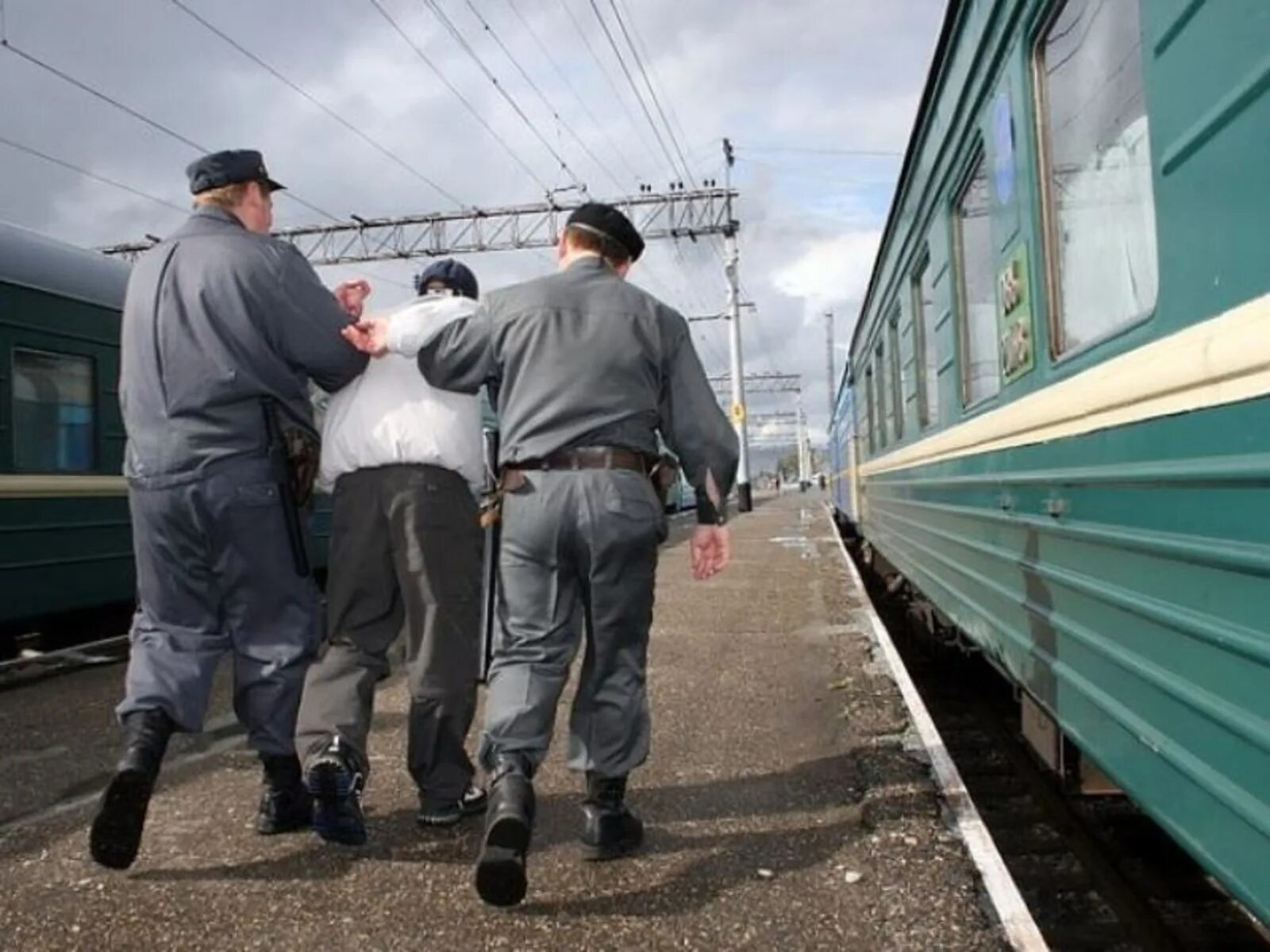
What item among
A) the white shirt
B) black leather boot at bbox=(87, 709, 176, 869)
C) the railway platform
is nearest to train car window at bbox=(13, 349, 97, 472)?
the railway platform

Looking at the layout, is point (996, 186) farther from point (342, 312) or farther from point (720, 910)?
point (720, 910)

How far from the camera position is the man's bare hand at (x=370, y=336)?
10.6ft

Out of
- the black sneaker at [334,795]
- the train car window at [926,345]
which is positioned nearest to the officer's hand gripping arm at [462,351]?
the black sneaker at [334,795]

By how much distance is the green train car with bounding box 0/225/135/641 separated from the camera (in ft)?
23.1

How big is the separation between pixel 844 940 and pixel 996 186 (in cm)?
233

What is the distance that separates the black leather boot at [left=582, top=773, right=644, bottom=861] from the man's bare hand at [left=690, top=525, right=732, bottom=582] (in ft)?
2.08

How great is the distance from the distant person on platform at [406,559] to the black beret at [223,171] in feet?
1.93

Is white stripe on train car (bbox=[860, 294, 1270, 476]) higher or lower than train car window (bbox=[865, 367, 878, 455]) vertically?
lower

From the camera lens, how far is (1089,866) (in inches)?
153

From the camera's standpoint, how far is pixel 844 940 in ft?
8.81

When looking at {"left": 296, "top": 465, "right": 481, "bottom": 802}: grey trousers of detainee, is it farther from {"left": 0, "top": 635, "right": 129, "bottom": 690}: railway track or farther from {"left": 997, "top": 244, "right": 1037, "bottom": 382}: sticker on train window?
{"left": 0, "top": 635, "right": 129, "bottom": 690}: railway track

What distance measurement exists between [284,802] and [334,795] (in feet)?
1.31

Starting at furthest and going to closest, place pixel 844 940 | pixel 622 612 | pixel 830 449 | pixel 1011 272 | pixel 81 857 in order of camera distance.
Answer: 1. pixel 830 449
2. pixel 1011 272
3. pixel 81 857
4. pixel 622 612
5. pixel 844 940

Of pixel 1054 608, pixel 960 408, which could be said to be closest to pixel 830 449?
pixel 960 408
